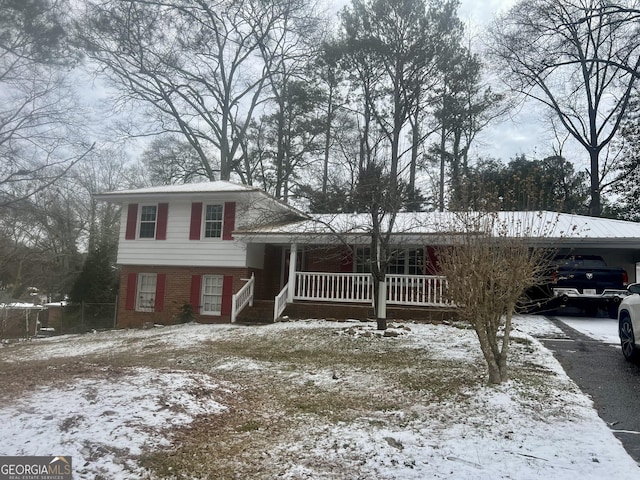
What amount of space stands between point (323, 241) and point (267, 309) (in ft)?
10.6

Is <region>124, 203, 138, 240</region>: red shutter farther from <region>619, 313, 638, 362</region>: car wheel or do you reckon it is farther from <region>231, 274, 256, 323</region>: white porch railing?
<region>619, 313, 638, 362</region>: car wheel

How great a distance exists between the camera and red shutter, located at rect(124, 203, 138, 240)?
1727 cm

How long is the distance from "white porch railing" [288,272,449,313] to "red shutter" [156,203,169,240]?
572 cm

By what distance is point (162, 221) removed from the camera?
55.8ft

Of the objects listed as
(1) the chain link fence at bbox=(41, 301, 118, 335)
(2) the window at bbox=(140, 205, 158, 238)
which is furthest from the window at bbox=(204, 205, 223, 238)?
(1) the chain link fence at bbox=(41, 301, 118, 335)

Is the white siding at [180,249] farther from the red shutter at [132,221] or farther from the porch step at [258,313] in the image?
the porch step at [258,313]

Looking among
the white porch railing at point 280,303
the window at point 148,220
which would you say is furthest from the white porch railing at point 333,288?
the window at point 148,220

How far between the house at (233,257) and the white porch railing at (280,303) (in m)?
0.03

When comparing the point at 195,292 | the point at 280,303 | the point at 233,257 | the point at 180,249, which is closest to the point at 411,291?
the point at 280,303

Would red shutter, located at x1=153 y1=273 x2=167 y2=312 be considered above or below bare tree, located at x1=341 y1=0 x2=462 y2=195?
below

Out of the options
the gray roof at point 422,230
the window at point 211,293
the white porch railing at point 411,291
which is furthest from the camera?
the window at point 211,293

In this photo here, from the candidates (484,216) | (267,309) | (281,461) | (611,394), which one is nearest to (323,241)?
(267,309)

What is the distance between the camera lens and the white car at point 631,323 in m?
6.55

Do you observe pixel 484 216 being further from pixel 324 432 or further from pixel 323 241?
pixel 323 241
